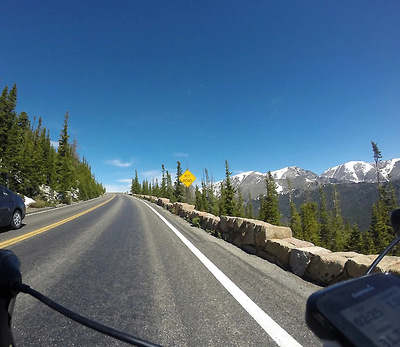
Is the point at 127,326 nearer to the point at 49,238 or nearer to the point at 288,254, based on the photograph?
the point at 288,254

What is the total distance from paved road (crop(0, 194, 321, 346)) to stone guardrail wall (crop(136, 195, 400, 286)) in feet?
0.81

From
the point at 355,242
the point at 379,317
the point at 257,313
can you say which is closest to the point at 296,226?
the point at 355,242

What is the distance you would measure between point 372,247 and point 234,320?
51523 mm

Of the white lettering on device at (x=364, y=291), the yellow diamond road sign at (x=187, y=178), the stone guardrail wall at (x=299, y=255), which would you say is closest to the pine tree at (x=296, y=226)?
the yellow diamond road sign at (x=187, y=178)

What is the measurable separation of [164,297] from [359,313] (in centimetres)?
303

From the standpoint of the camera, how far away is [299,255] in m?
4.10

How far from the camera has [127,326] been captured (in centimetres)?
248

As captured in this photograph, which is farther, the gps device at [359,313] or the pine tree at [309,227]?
the pine tree at [309,227]

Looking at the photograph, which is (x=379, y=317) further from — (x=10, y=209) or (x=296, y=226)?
(x=296, y=226)

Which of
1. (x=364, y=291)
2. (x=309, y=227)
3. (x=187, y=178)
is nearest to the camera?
(x=364, y=291)

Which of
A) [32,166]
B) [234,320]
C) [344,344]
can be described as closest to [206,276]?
[234,320]

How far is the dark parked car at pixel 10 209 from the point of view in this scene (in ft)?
27.3

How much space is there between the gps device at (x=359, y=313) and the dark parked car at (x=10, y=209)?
10.9 meters

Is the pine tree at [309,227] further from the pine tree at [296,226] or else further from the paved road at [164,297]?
the paved road at [164,297]
